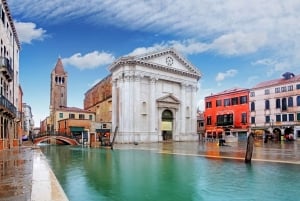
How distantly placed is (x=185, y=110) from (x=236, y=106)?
10.9 metres

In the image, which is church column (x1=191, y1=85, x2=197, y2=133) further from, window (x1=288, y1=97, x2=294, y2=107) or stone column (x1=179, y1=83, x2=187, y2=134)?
window (x1=288, y1=97, x2=294, y2=107)

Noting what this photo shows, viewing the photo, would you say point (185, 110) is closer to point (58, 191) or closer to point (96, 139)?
point (96, 139)

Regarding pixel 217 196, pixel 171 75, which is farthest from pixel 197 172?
pixel 171 75

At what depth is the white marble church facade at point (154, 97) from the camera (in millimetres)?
45062

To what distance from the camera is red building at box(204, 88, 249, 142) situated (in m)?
56.4

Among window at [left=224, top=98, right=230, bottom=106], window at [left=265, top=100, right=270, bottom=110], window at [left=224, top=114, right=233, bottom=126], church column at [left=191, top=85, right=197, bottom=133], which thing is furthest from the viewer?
window at [left=224, top=98, right=230, bottom=106]

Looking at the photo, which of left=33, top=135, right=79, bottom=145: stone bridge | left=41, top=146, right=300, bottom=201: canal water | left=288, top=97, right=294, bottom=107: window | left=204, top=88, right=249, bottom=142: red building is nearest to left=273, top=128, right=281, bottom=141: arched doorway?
left=288, top=97, right=294, bottom=107: window

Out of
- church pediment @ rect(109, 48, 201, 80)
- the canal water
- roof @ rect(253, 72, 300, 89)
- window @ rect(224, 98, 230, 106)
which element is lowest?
the canal water

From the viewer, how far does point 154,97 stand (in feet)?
156

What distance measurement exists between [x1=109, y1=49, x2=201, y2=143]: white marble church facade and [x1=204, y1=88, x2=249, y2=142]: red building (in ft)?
26.5

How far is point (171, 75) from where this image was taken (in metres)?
50.1

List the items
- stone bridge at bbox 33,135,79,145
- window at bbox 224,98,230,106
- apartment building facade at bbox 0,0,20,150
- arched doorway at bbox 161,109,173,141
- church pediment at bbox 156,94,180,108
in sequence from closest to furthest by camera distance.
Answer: apartment building facade at bbox 0,0,20,150
church pediment at bbox 156,94,180,108
arched doorway at bbox 161,109,173,141
stone bridge at bbox 33,135,79,145
window at bbox 224,98,230,106

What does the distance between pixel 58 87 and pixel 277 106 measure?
57.7 meters

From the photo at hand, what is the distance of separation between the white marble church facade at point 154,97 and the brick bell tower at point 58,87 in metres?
41.2
